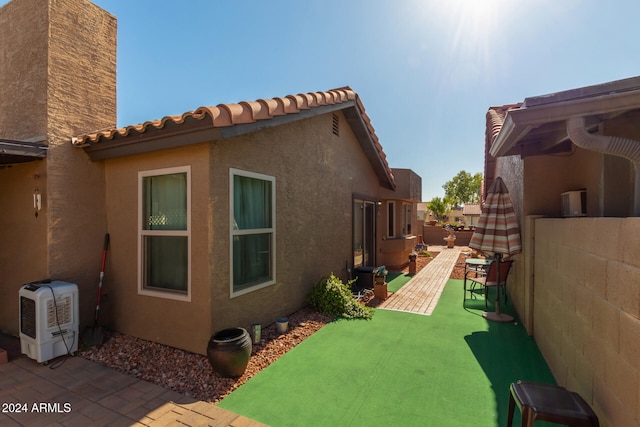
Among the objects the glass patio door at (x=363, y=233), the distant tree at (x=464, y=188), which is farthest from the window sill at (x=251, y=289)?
the distant tree at (x=464, y=188)

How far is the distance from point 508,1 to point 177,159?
691cm

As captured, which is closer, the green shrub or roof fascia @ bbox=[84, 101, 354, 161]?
roof fascia @ bbox=[84, 101, 354, 161]

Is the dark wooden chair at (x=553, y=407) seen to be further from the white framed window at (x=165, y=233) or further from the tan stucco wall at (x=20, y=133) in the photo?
the tan stucco wall at (x=20, y=133)

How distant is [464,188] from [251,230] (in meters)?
55.7

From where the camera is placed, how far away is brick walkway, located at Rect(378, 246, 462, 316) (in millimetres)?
7238

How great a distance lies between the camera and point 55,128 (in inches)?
195

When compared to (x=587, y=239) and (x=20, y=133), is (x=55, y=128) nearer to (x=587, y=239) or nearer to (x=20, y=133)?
(x=20, y=133)

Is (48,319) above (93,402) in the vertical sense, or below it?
above

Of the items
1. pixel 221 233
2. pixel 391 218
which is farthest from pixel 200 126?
pixel 391 218

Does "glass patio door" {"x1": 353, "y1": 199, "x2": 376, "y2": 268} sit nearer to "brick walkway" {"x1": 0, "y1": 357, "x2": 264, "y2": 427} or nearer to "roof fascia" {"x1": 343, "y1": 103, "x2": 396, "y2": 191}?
"roof fascia" {"x1": 343, "y1": 103, "x2": 396, "y2": 191}

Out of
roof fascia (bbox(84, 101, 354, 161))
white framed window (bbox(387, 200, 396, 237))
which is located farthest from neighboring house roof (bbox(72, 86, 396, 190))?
white framed window (bbox(387, 200, 396, 237))

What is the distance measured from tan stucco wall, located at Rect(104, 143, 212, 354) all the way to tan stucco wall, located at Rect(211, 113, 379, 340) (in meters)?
0.17

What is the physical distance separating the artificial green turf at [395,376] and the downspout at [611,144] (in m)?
2.70

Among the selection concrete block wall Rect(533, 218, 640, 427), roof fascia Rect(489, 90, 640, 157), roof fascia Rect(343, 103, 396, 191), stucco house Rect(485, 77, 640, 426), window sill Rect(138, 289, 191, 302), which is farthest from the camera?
roof fascia Rect(343, 103, 396, 191)
